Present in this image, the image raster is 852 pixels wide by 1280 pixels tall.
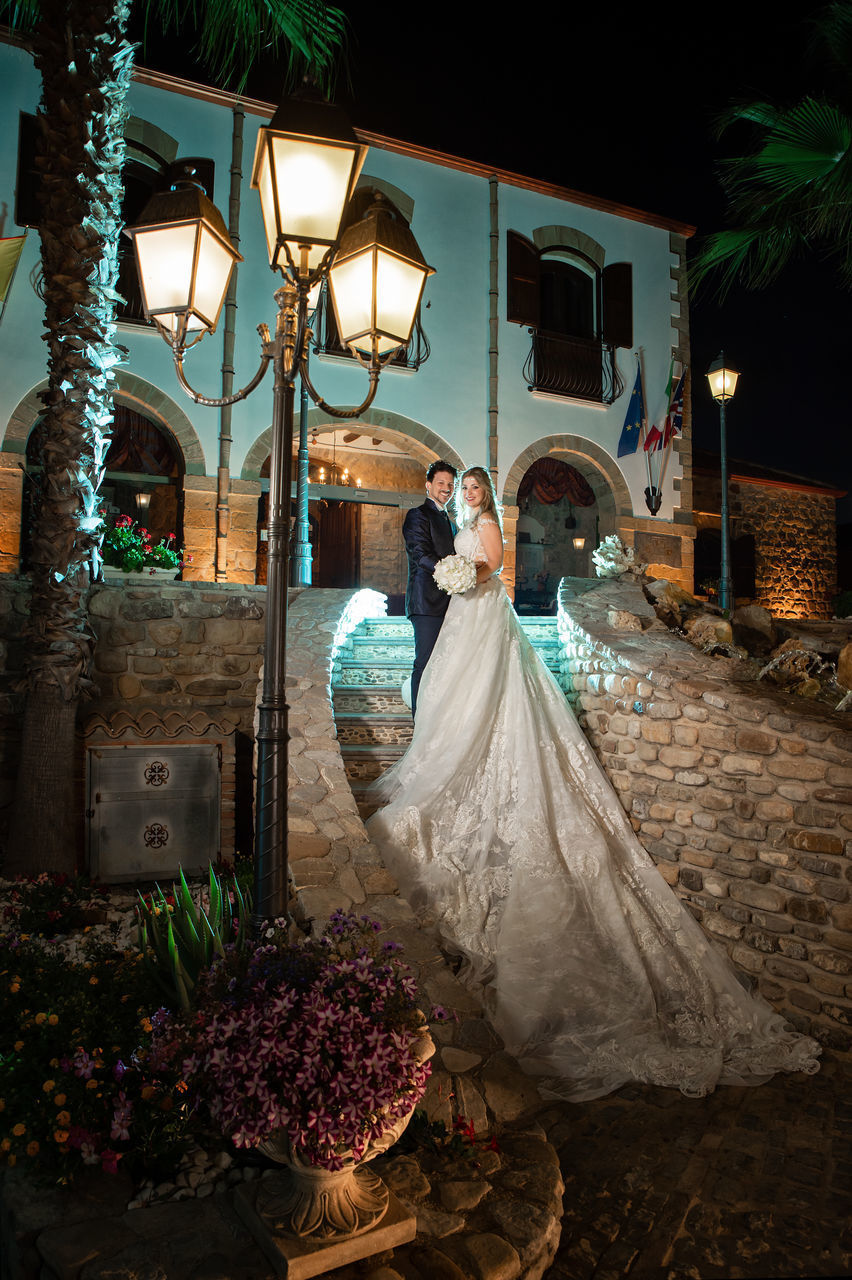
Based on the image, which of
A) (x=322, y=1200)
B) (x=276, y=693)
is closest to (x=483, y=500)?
(x=276, y=693)

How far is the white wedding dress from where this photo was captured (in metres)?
3.25

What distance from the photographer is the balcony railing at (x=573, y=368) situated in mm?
11805

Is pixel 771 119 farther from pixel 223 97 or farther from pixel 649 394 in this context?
pixel 223 97

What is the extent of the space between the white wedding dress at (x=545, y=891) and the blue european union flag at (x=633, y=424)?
8396mm

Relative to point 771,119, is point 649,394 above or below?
below

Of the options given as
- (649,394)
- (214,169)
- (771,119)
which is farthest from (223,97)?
(649,394)

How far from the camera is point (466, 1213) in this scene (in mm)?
2238

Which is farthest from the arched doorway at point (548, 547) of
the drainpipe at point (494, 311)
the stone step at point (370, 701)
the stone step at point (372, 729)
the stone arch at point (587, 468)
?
the stone step at point (372, 729)

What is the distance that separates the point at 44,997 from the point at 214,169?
409 inches

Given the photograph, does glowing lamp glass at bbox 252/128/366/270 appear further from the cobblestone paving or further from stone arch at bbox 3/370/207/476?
stone arch at bbox 3/370/207/476

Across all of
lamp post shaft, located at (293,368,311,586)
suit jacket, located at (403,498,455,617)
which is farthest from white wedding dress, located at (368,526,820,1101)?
lamp post shaft, located at (293,368,311,586)

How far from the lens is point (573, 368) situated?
12133 mm

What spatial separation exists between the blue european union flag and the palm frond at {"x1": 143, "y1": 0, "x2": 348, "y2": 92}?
7.39m

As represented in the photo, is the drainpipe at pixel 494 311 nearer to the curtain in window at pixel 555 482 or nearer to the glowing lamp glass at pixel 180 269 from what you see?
the curtain in window at pixel 555 482
